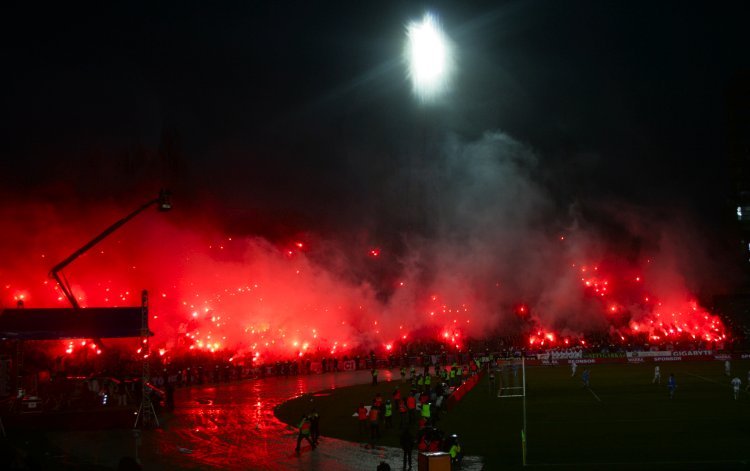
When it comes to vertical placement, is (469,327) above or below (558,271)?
below

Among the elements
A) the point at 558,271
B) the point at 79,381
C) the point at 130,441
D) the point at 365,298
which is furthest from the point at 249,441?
the point at 558,271

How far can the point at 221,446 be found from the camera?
18062 mm

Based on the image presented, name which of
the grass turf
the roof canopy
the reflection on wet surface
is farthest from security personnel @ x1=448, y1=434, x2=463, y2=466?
the roof canopy

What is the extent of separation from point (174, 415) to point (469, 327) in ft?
159

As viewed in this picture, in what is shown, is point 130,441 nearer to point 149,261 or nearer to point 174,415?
point 174,415

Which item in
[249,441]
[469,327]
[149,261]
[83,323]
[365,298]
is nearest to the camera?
[249,441]

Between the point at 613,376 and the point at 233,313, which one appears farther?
the point at 233,313

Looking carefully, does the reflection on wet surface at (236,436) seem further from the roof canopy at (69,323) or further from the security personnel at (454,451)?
the roof canopy at (69,323)

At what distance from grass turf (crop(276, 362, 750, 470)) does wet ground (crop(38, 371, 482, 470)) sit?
1.48 meters

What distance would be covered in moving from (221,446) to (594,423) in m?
12.6

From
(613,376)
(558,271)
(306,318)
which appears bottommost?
(613,376)

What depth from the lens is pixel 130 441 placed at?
1908cm

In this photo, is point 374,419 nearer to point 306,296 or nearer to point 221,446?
point 221,446

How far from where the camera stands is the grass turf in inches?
604
